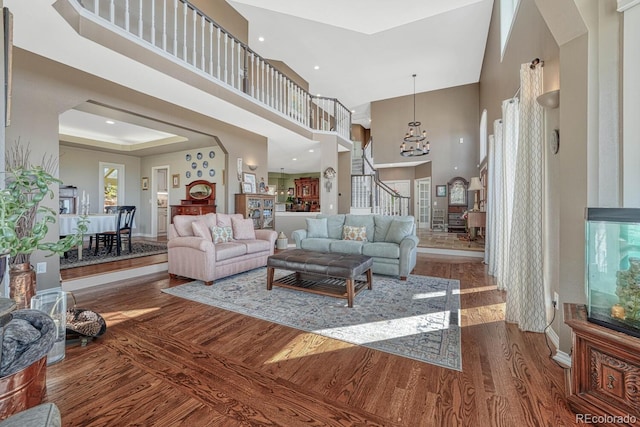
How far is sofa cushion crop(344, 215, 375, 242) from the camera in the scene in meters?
4.61

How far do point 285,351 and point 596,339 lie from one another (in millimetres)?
A: 1841

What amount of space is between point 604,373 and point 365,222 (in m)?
3.46

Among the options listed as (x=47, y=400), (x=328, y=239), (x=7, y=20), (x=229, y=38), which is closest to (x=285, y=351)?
(x=47, y=400)

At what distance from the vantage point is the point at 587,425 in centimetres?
139

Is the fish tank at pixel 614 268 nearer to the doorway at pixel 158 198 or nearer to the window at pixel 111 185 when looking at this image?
the doorway at pixel 158 198

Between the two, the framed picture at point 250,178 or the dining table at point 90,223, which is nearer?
the dining table at point 90,223

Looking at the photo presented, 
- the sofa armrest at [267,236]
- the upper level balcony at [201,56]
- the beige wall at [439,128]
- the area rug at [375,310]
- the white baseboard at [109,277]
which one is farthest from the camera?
the beige wall at [439,128]

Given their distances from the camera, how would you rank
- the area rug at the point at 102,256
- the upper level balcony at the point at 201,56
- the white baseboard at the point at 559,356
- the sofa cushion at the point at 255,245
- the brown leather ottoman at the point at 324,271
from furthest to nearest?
the sofa cushion at the point at 255,245 → the area rug at the point at 102,256 → the brown leather ottoman at the point at 324,271 → the upper level balcony at the point at 201,56 → the white baseboard at the point at 559,356

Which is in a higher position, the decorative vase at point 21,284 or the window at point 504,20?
the window at point 504,20

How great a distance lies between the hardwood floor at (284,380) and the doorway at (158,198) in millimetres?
6144

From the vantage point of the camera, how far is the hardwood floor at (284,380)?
4.73ft

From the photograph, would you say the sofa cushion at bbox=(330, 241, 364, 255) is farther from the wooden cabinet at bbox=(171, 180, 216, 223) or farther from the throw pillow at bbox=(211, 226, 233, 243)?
the wooden cabinet at bbox=(171, 180, 216, 223)

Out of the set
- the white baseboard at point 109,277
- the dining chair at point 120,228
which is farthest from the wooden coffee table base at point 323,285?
the dining chair at point 120,228

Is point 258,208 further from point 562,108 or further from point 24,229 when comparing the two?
point 562,108
